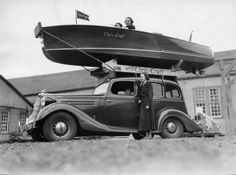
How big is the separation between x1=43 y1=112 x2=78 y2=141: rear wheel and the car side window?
1470 millimetres

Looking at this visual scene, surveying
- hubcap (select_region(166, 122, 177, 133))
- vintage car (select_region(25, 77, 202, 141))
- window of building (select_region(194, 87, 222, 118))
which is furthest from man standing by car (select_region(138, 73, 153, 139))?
window of building (select_region(194, 87, 222, 118))

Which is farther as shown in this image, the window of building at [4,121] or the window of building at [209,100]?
the window of building at [4,121]

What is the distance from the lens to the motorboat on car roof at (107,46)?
858 cm

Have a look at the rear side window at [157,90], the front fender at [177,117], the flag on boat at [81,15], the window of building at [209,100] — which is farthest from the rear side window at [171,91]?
the window of building at [209,100]

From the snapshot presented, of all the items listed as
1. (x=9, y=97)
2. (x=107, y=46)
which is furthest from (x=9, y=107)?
(x=107, y=46)

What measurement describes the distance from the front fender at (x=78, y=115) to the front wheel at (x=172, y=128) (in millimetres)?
1560

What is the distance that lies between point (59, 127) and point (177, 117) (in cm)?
314

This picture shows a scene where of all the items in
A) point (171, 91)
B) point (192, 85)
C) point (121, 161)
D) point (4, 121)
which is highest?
point (192, 85)

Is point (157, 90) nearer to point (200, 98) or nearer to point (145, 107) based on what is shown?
point (145, 107)

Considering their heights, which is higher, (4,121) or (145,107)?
(145,107)

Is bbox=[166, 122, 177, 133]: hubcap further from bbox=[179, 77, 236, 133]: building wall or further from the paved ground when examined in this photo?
bbox=[179, 77, 236, 133]: building wall

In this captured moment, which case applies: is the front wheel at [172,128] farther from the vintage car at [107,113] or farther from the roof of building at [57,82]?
the roof of building at [57,82]

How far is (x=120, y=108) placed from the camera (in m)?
8.22

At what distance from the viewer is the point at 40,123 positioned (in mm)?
7496
